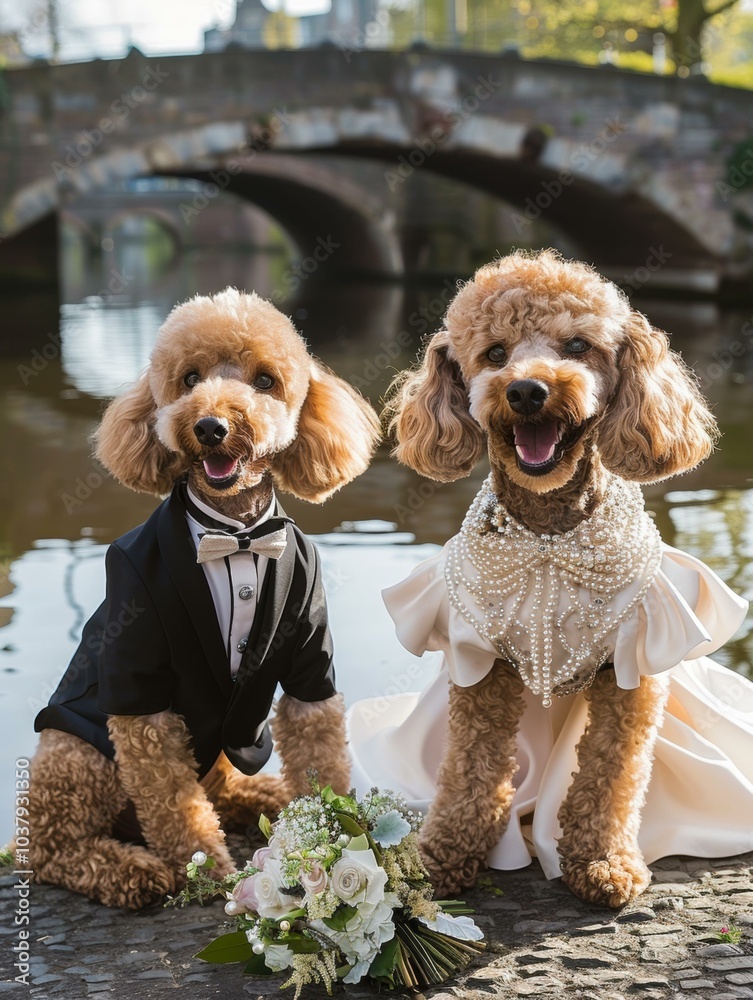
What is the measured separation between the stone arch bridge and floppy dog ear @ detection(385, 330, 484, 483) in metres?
13.2

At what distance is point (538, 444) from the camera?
246 centimetres

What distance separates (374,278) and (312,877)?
81.4 feet

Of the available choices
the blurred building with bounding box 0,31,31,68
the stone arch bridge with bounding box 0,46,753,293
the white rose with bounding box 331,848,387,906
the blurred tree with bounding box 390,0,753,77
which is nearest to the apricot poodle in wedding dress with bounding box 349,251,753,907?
the white rose with bounding box 331,848,387,906

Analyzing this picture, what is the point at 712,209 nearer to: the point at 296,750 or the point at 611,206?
the point at 611,206

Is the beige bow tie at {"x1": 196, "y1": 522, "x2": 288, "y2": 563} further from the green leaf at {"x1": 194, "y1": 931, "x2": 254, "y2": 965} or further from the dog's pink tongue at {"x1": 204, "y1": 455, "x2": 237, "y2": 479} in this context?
the green leaf at {"x1": 194, "y1": 931, "x2": 254, "y2": 965}

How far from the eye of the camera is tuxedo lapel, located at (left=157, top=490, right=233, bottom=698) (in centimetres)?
257

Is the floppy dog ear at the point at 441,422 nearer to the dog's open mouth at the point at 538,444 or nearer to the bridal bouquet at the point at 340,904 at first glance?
the dog's open mouth at the point at 538,444

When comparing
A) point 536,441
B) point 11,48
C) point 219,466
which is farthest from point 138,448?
point 11,48

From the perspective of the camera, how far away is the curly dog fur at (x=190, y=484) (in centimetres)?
260

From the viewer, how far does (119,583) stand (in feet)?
8.54

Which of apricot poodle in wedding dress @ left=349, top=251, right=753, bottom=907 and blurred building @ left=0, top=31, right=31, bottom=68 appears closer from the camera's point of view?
apricot poodle in wedding dress @ left=349, top=251, right=753, bottom=907

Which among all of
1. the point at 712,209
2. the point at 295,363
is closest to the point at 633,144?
the point at 712,209

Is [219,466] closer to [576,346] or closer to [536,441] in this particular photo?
[536,441]

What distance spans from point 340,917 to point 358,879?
0.09 m
